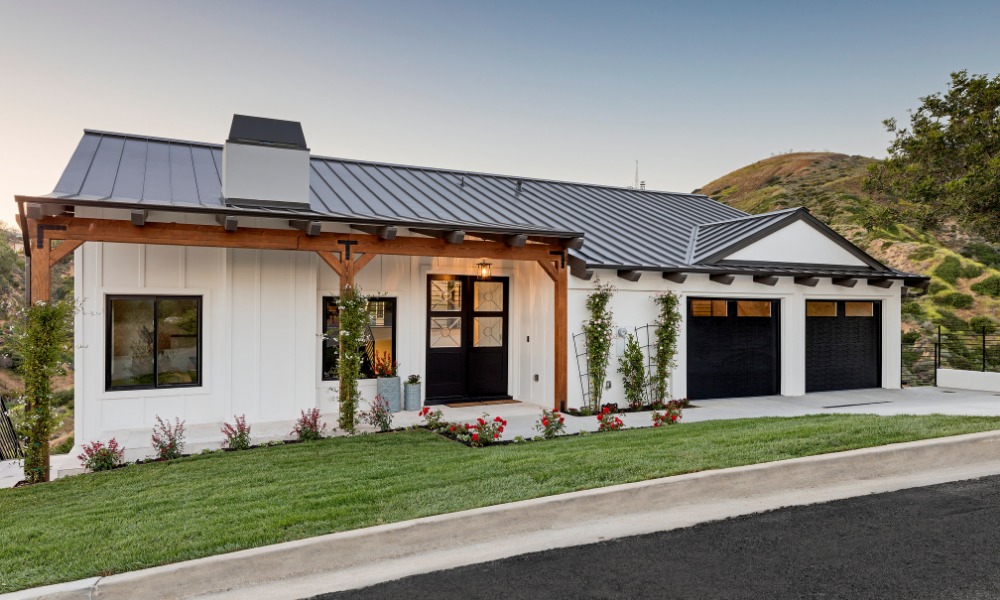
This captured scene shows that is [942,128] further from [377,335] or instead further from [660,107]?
[377,335]

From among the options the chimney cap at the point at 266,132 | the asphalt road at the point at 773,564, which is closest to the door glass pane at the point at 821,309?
the asphalt road at the point at 773,564

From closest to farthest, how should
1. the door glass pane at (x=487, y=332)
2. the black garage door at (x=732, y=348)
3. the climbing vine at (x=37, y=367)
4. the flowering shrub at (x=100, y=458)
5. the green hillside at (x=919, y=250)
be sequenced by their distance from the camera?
the climbing vine at (x=37, y=367), the flowering shrub at (x=100, y=458), the door glass pane at (x=487, y=332), the black garage door at (x=732, y=348), the green hillside at (x=919, y=250)

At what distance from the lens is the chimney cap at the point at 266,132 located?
9859mm

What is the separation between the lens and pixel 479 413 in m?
10.5

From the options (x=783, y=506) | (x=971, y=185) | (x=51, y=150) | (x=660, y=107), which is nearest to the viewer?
(x=783, y=506)

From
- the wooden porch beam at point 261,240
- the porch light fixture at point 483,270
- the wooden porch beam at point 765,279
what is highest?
the wooden porch beam at point 261,240

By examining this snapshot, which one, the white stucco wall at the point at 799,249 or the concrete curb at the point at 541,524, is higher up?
the white stucco wall at the point at 799,249

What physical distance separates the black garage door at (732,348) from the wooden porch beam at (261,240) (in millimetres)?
3827

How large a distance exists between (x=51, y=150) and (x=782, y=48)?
940 inches

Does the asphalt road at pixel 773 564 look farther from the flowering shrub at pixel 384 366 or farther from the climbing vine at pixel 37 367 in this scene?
the flowering shrub at pixel 384 366

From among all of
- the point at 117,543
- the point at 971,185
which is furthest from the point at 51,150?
the point at 971,185

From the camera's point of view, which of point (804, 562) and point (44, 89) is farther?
point (44, 89)

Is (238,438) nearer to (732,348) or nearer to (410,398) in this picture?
(410,398)

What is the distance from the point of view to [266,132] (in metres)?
10.2
